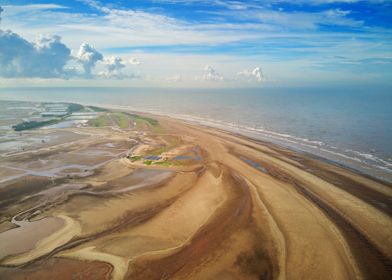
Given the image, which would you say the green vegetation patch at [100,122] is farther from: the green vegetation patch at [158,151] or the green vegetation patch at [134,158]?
the green vegetation patch at [134,158]

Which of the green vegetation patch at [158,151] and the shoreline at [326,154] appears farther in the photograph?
the green vegetation patch at [158,151]

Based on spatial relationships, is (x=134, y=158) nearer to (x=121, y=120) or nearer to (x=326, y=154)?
(x=326, y=154)

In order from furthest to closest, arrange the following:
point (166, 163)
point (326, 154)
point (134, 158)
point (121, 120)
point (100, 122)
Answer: point (121, 120), point (100, 122), point (326, 154), point (134, 158), point (166, 163)

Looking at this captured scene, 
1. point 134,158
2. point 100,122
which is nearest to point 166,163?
point 134,158

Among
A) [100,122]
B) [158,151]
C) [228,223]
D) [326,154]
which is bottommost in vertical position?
[100,122]

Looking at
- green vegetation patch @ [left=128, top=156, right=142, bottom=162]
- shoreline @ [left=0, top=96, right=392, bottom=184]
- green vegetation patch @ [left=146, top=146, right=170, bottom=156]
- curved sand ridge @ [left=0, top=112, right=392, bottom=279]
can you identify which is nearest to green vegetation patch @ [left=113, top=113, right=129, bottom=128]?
shoreline @ [left=0, top=96, right=392, bottom=184]

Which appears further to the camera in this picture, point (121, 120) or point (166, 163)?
point (121, 120)

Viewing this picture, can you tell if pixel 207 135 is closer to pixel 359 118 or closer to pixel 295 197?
pixel 295 197

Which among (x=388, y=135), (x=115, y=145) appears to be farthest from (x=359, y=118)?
(x=115, y=145)

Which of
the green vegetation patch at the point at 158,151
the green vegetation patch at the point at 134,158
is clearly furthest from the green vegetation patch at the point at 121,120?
the green vegetation patch at the point at 134,158
